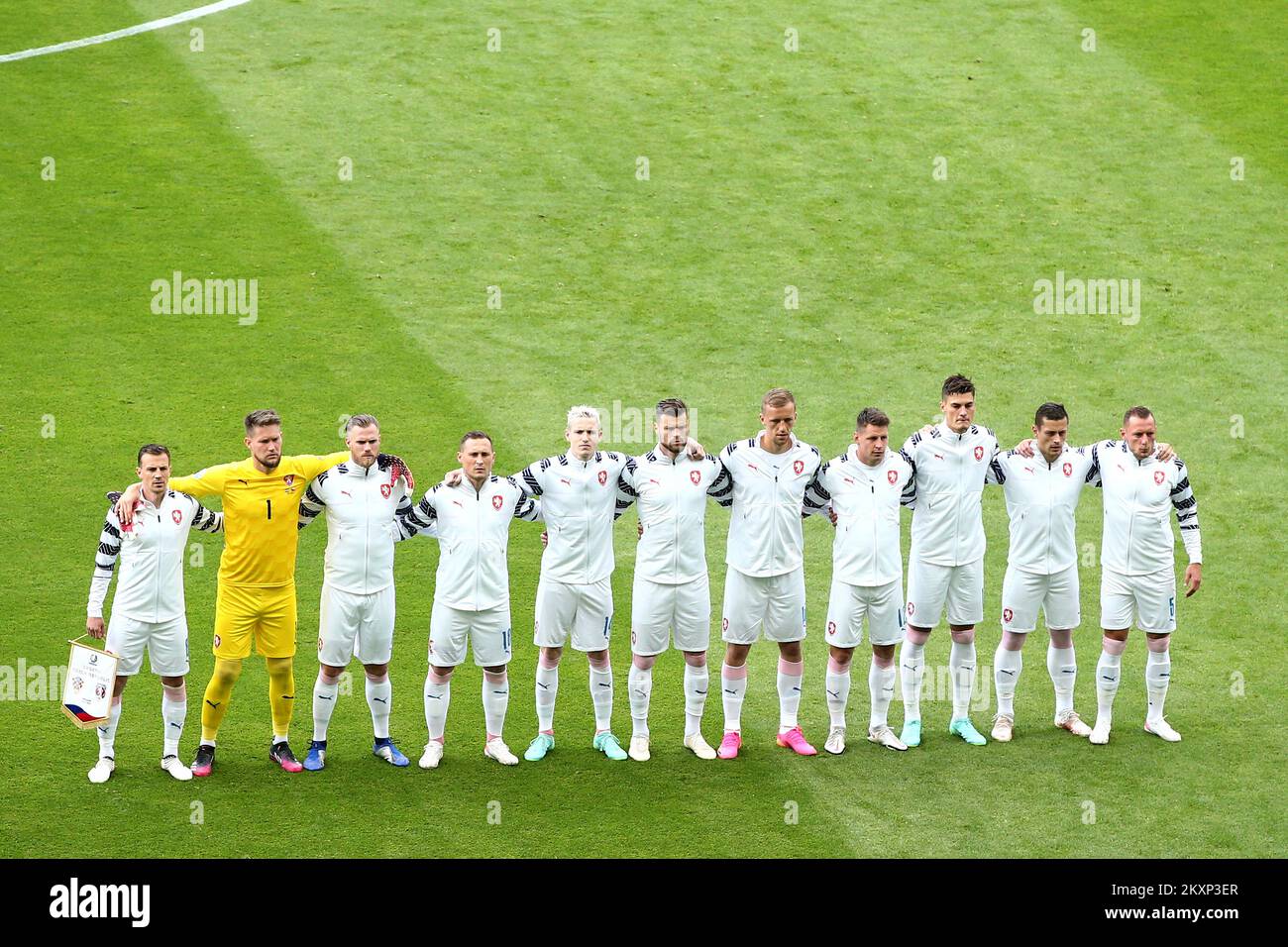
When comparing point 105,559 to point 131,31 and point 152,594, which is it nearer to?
point 152,594

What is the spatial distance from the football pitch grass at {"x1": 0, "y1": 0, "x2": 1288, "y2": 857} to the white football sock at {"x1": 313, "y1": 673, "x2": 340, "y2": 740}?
38 cm

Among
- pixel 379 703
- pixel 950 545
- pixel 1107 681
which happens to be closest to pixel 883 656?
pixel 950 545

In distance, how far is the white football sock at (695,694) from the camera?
40.6 ft

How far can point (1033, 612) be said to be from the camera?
498 inches

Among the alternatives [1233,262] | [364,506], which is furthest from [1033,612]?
[1233,262]

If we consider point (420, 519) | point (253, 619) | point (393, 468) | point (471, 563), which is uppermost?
point (393, 468)

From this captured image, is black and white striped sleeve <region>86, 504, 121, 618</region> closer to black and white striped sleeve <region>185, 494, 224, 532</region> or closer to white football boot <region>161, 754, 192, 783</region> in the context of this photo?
black and white striped sleeve <region>185, 494, 224, 532</region>

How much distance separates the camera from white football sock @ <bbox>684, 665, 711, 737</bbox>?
40.6ft

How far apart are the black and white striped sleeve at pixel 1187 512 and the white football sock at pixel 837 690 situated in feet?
8.82

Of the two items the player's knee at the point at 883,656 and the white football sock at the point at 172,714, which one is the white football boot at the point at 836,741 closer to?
the player's knee at the point at 883,656

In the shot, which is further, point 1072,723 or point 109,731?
point 1072,723

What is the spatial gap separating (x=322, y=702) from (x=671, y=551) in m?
2.67

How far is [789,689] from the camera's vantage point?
12547 mm

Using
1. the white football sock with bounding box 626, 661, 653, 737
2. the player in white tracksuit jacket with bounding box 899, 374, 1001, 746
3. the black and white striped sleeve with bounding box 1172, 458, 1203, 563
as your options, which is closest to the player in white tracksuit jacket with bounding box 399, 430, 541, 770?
the white football sock with bounding box 626, 661, 653, 737
